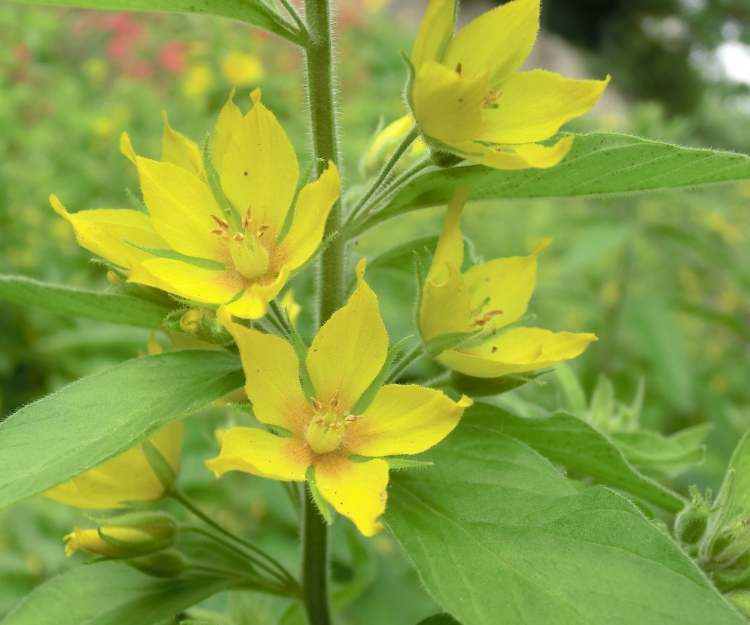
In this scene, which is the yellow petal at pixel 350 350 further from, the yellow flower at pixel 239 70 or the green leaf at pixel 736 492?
the yellow flower at pixel 239 70

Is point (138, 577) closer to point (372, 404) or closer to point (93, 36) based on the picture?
point (372, 404)

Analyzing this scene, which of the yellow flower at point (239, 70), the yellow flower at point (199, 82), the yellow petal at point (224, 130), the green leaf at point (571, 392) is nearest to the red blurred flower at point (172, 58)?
the yellow flower at point (199, 82)

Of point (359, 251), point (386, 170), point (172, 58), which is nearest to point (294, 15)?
point (386, 170)

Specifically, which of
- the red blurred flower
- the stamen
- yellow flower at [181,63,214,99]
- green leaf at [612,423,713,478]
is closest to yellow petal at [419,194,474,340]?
the stamen

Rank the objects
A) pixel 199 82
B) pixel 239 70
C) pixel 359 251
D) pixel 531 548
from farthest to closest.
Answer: pixel 199 82
pixel 239 70
pixel 359 251
pixel 531 548

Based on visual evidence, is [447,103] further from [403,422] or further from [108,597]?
[108,597]

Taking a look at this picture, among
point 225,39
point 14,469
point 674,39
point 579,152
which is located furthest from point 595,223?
point 674,39

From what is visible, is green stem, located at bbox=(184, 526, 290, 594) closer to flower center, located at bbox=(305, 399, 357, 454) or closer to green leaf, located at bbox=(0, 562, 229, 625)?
green leaf, located at bbox=(0, 562, 229, 625)
